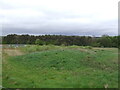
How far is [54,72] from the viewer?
8.19 meters

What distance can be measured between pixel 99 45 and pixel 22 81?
15.9 metres

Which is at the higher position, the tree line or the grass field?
the tree line

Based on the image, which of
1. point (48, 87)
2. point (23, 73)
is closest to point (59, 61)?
point (23, 73)

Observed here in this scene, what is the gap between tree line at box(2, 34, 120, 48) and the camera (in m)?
22.2

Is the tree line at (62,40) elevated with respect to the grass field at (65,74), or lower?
elevated

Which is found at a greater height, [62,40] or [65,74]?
[62,40]

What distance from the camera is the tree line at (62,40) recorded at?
22.2 m

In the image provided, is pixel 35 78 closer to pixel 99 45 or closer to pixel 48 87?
pixel 48 87

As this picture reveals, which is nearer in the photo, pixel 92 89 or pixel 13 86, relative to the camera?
pixel 92 89

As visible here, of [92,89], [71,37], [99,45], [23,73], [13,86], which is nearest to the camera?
[92,89]

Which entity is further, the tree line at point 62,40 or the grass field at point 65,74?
the tree line at point 62,40

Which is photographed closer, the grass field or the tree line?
the grass field

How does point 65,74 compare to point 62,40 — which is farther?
point 62,40

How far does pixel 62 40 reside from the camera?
2466 centimetres
